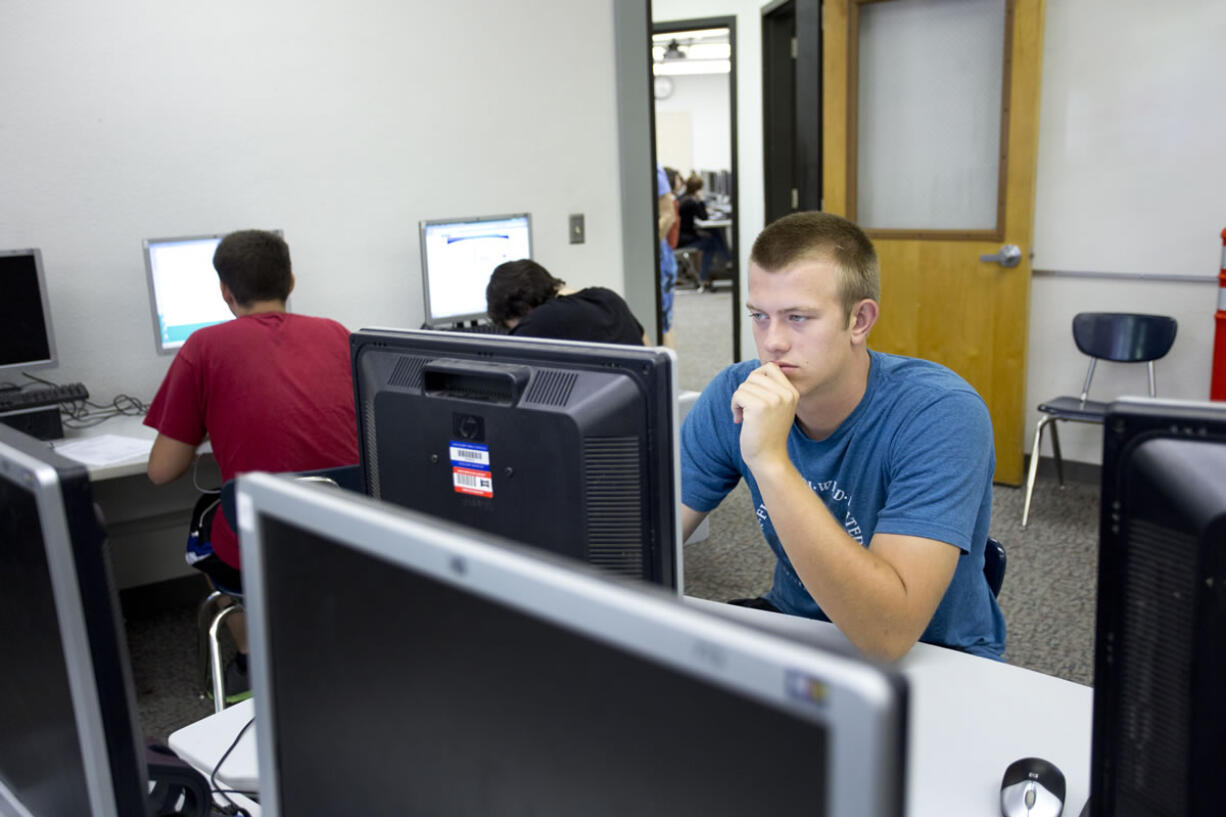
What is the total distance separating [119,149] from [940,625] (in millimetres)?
2818

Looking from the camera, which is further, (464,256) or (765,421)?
(464,256)

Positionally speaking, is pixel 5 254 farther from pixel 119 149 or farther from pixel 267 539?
pixel 267 539

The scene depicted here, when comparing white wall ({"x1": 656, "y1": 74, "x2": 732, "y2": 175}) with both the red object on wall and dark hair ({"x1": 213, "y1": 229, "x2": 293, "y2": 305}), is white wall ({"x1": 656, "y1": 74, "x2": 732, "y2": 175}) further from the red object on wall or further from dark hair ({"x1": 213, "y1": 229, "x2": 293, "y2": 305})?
dark hair ({"x1": 213, "y1": 229, "x2": 293, "y2": 305})

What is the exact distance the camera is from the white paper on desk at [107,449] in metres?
2.71

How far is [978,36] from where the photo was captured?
414 cm

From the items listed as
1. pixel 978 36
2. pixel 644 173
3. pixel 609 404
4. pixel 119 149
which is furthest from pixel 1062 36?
pixel 609 404

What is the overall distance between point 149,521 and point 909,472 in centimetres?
276

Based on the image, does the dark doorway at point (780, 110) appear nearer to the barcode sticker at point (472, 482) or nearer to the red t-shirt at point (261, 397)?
the red t-shirt at point (261, 397)

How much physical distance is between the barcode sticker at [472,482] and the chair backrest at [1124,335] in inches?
130

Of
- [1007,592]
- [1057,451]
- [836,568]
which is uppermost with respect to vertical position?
[836,568]

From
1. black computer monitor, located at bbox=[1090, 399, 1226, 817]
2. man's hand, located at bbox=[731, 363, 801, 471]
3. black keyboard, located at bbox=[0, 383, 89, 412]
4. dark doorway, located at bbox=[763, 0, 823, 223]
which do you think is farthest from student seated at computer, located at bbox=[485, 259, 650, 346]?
dark doorway, located at bbox=[763, 0, 823, 223]

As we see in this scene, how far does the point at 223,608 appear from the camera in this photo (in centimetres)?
262

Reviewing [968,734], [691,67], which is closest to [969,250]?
[968,734]

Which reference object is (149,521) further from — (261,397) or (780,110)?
(780,110)
